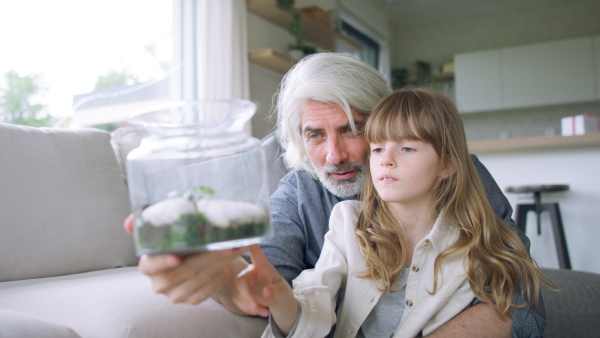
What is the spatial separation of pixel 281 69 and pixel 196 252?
3811 millimetres

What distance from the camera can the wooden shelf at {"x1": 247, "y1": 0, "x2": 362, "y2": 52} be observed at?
158 inches

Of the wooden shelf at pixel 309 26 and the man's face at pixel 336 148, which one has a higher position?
the wooden shelf at pixel 309 26

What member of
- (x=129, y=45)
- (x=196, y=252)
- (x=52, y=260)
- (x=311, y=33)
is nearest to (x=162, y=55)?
(x=129, y=45)

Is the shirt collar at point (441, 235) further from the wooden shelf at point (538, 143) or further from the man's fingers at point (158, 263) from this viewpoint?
the wooden shelf at point (538, 143)

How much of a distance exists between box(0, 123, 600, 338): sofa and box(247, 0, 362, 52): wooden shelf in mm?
2353

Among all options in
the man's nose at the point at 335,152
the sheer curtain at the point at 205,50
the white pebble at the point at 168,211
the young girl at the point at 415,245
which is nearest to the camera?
the white pebble at the point at 168,211

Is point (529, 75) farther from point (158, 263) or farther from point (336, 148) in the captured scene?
point (158, 263)

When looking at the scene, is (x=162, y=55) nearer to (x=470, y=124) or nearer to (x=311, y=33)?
(x=311, y=33)

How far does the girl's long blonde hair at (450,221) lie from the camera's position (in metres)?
1.10

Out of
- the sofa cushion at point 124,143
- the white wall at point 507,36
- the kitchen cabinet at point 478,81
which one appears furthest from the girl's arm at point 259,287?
the white wall at point 507,36

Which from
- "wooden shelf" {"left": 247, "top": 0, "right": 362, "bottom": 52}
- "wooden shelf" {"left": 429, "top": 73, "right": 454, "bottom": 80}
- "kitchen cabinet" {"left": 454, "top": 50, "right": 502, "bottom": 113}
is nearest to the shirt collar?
"wooden shelf" {"left": 247, "top": 0, "right": 362, "bottom": 52}

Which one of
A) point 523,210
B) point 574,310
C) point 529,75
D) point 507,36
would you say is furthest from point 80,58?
point 507,36

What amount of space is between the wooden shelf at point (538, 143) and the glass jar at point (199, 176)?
269 cm

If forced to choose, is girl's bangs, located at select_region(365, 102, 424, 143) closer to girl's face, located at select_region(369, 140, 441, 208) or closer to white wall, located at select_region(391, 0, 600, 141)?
girl's face, located at select_region(369, 140, 441, 208)
